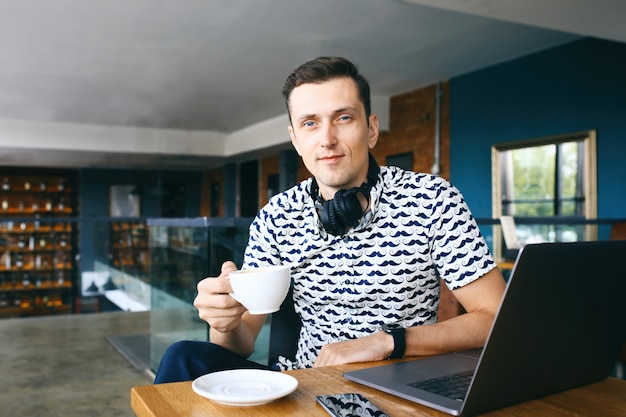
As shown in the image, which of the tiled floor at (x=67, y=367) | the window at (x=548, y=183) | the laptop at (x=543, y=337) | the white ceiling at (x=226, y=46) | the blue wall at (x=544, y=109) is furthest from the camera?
the blue wall at (x=544, y=109)

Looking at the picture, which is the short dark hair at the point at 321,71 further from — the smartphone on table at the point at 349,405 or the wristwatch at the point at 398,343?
the smartphone on table at the point at 349,405

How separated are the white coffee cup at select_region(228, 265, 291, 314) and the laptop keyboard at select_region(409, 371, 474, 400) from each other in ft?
0.77

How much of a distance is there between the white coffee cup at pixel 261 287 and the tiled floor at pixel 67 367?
2.86 metres

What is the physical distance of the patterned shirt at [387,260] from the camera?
1.25 meters

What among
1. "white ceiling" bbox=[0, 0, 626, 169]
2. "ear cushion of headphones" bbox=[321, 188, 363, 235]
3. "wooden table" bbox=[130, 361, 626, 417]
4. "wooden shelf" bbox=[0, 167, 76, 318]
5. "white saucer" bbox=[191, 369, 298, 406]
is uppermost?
"white ceiling" bbox=[0, 0, 626, 169]

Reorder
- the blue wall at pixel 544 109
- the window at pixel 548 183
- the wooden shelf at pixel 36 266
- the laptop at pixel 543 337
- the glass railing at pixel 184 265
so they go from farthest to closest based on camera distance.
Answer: the wooden shelf at pixel 36 266 → the blue wall at pixel 544 109 → the window at pixel 548 183 → the glass railing at pixel 184 265 → the laptop at pixel 543 337

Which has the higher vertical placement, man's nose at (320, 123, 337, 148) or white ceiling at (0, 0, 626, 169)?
white ceiling at (0, 0, 626, 169)

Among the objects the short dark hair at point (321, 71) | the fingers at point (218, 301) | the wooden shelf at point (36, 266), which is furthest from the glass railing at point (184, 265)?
the wooden shelf at point (36, 266)

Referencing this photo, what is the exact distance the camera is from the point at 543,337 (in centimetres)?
75

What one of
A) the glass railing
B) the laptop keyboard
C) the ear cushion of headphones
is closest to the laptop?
the laptop keyboard

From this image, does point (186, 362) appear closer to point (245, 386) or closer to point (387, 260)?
point (245, 386)

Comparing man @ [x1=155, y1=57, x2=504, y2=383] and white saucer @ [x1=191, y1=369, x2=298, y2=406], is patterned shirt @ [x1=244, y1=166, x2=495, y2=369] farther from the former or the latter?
white saucer @ [x1=191, y1=369, x2=298, y2=406]

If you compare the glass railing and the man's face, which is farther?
the glass railing

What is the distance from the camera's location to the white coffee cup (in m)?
0.86
